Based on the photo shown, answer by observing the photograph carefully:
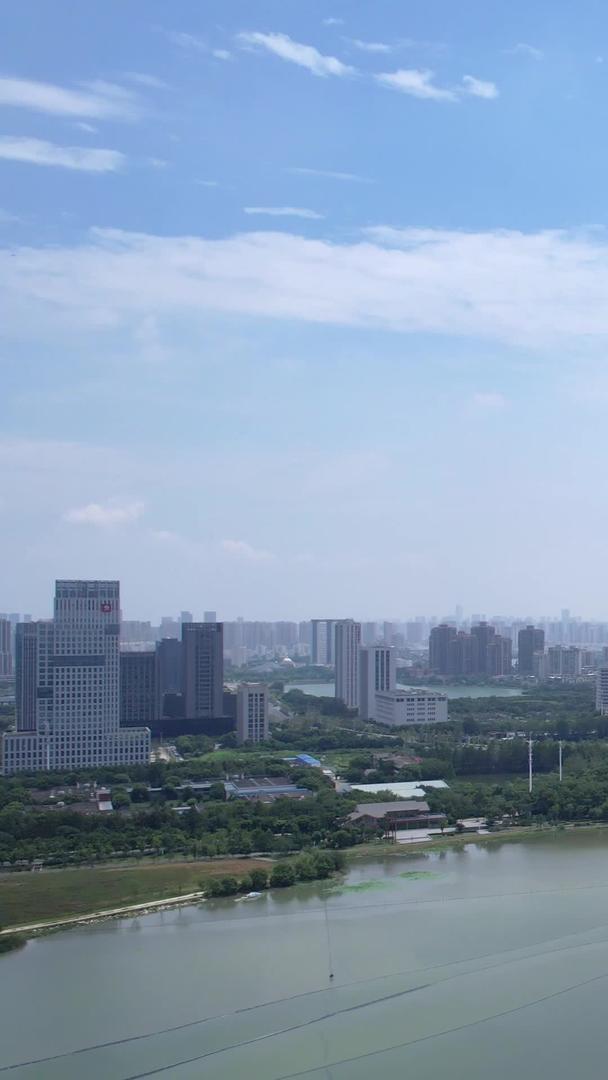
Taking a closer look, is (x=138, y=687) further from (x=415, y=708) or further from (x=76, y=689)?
(x=415, y=708)

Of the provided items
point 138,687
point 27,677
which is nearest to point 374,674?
point 138,687

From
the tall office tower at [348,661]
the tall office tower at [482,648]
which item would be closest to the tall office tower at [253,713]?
the tall office tower at [348,661]

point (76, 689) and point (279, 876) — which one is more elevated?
point (76, 689)

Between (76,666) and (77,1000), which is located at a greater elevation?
(76,666)

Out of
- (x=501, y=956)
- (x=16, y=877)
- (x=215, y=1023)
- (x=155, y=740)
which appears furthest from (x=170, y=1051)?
(x=155, y=740)

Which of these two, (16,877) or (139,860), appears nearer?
(16,877)

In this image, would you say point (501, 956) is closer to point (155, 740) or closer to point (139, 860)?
point (139, 860)
